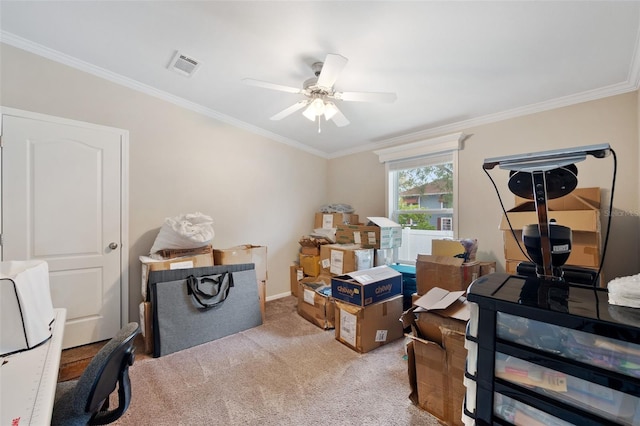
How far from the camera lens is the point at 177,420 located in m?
1.51

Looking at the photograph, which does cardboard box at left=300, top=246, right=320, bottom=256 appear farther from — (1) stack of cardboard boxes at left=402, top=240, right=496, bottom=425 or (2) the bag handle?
(1) stack of cardboard boxes at left=402, top=240, right=496, bottom=425

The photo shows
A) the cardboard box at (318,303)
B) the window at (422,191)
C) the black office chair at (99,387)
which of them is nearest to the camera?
the black office chair at (99,387)

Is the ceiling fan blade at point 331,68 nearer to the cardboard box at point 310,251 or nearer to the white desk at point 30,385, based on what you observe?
the white desk at point 30,385

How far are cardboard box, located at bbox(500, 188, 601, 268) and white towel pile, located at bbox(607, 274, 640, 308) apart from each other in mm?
949

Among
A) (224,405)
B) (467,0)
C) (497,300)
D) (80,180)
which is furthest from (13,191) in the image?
(467,0)

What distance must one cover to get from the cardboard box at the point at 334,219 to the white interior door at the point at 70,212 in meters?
2.51

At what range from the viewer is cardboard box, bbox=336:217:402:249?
123 inches

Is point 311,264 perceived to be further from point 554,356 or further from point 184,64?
point 554,356

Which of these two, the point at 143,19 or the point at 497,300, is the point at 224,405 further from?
the point at 143,19

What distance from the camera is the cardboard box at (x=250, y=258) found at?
2.88 m

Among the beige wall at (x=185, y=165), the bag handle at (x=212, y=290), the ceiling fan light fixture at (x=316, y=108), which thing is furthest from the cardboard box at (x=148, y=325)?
the ceiling fan light fixture at (x=316, y=108)

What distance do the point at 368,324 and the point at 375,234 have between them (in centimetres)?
116

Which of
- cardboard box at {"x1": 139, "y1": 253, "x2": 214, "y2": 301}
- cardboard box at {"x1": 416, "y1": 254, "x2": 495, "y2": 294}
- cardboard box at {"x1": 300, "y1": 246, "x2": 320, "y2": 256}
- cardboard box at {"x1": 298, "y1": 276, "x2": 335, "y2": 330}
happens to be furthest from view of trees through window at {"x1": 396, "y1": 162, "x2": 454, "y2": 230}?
cardboard box at {"x1": 139, "y1": 253, "x2": 214, "y2": 301}

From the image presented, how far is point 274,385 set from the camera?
1.81 m
